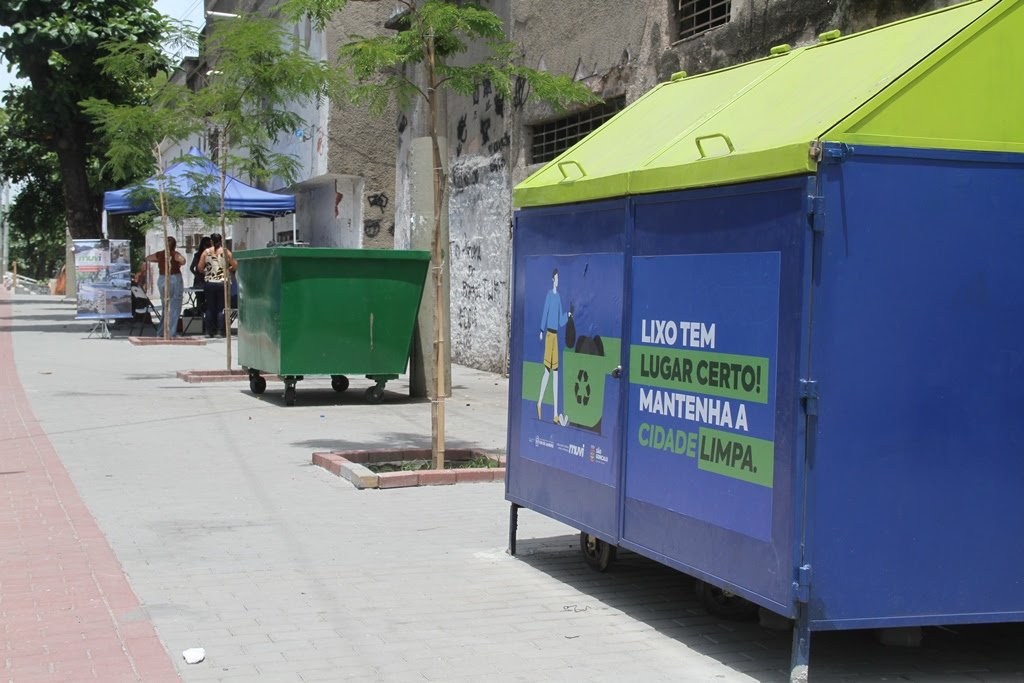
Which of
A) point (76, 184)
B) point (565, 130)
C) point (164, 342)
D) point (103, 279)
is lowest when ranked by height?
point (164, 342)

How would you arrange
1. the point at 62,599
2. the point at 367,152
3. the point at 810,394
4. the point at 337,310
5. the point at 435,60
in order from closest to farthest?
the point at 810,394 → the point at 62,599 → the point at 435,60 → the point at 337,310 → the point at 367,152

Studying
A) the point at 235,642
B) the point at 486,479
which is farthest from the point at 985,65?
the point at 486,479

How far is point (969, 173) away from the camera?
489 cm

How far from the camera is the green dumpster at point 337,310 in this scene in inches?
544

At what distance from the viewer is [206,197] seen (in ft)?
66.1

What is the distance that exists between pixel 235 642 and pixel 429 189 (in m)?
9.13

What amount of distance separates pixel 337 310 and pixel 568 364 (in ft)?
25.9

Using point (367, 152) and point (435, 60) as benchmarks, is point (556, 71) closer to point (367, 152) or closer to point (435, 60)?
point (435, 60)

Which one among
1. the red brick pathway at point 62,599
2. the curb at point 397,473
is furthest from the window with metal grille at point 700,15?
the red brick pathway at point 62,599

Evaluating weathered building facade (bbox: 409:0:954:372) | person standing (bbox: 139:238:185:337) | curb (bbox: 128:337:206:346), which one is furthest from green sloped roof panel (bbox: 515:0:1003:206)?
person standing (bbox: 139:238:185:337)

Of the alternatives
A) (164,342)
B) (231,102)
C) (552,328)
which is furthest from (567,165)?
(164,342)

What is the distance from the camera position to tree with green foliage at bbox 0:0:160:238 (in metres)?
28.7

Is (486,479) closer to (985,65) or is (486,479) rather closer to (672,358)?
(672,358)

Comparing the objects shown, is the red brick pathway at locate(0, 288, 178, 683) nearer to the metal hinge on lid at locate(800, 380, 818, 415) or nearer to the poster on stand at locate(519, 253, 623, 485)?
the poster on stand at locate(519, 253, 623, 485)
